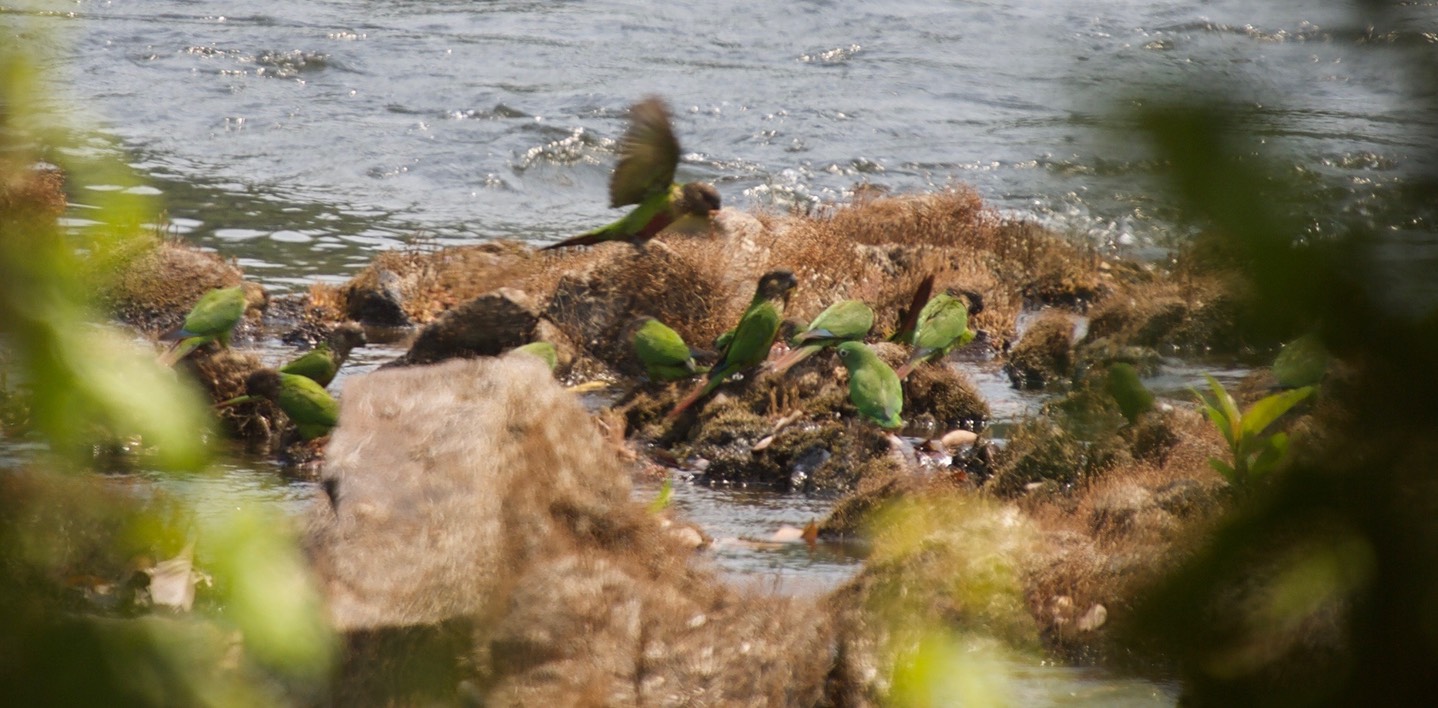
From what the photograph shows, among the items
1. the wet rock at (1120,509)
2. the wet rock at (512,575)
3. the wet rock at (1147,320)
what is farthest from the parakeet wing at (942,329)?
the wet rock at (512,575)

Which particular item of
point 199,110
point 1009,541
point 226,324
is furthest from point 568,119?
point 1009,541

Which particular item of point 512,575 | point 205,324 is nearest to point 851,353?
point 205,324

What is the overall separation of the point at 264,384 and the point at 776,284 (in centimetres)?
Result: 256

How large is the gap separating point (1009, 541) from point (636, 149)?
467cm

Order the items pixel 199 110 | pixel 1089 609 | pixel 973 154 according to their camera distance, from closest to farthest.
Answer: pixel 1089 609 < pixel 973 154 < pixel 199 110

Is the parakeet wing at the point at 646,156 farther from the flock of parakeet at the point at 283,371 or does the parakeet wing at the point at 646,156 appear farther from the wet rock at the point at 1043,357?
the wet rock at the point at 1043,357

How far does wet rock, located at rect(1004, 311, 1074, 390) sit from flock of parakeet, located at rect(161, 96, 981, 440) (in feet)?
2.31

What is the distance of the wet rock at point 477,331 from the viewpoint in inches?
307

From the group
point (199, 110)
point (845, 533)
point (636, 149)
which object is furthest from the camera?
point (199, 110)

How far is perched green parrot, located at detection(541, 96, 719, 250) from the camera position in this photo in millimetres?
8219

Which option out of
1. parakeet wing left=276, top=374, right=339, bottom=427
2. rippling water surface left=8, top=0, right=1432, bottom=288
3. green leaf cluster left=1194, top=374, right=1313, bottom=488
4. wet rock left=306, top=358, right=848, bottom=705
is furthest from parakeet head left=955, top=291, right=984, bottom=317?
wet rock left=306, top=358, right=848, bottom=705

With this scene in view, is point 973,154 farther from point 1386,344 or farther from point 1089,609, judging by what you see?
point 1386,344

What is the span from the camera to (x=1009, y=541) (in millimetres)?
4137

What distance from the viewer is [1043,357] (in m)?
8.48
